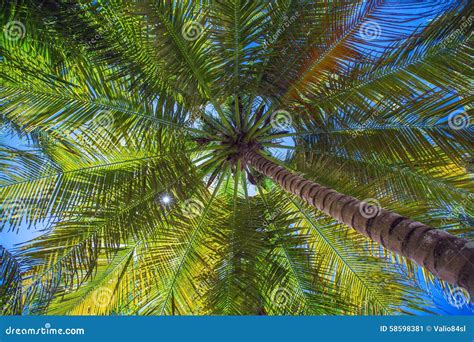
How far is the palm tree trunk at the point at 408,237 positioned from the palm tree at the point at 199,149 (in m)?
0.09

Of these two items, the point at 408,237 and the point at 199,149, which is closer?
the point at 408,237

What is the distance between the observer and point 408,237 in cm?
253

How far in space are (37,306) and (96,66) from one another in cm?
320

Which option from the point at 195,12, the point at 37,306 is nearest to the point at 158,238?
the point at 37,306

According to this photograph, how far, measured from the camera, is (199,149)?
19.0ft

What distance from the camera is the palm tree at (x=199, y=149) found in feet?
13.9

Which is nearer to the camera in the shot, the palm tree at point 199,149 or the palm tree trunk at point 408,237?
the palm tree trunk at point 408,237

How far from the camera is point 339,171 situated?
5.02m

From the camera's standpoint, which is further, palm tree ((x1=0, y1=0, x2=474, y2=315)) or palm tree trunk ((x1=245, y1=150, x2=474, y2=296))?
palm tree ((x1=0, y1=0, x2=474, y2=315))

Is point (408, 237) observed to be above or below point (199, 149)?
below

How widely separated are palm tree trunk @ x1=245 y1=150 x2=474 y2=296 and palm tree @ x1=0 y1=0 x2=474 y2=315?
89 mm

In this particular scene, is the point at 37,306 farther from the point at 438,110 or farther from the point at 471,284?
the point at 438,110

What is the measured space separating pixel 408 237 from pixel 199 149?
389 cm

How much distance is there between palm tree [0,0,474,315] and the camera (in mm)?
4250
